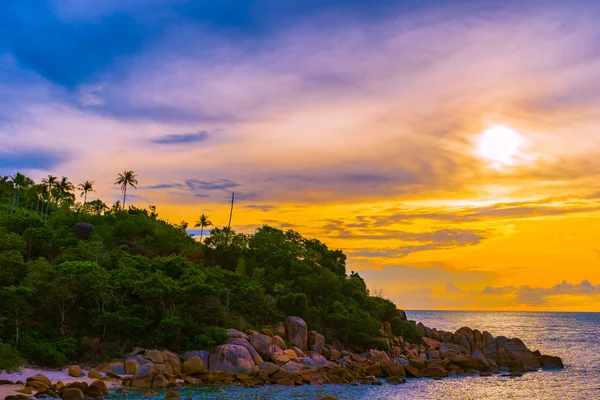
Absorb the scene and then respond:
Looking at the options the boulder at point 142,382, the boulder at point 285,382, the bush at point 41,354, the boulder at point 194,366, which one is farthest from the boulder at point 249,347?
the bush at point 41,354

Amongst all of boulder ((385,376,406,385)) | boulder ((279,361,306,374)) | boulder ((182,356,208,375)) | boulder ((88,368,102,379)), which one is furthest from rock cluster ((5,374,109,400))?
boulder ((385,376,406,385))

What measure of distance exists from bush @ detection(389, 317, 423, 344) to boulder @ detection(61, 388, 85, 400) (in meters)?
46.0

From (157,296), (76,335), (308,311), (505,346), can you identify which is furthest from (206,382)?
(505,346)

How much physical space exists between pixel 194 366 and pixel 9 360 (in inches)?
492

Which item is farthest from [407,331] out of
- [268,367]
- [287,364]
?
[268,367]

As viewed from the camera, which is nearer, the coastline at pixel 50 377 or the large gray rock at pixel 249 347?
the coastline at pixel 50 377

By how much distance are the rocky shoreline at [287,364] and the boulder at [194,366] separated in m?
0.07

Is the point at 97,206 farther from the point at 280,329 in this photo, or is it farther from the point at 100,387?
the point at 100,387

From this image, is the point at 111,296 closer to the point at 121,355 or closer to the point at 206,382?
the point at 121,355

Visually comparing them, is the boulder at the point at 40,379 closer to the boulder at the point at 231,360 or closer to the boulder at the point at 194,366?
the boulder at the point at 194,366

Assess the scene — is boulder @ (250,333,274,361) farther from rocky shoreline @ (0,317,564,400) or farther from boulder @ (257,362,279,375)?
boulder @ (257,362,279,375)

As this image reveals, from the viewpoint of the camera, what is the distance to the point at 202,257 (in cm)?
7381

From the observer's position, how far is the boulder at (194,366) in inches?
1614

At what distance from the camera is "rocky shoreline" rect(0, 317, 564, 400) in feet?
119
